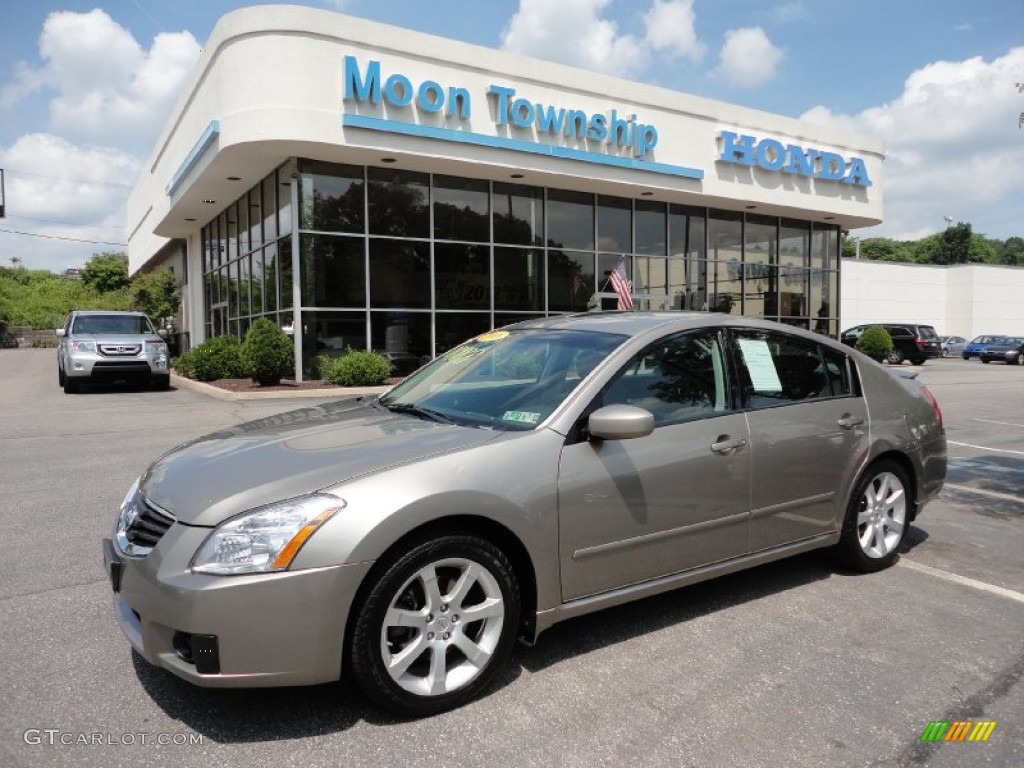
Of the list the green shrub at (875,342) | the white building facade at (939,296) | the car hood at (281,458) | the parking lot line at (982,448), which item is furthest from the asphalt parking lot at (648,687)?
the white building facade at (939,296)

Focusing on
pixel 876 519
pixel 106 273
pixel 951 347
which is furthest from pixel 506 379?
pixel 106 273

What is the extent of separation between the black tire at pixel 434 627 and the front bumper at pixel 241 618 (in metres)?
0.09

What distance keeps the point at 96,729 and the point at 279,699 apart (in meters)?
0.63

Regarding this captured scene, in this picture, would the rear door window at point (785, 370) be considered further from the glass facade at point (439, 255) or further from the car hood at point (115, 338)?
the car hood at point (115, 338)

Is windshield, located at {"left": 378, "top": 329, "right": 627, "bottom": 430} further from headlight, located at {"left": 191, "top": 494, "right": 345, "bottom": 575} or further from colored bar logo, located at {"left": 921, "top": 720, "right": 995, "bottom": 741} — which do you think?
colored bar logo, located at {"left": 921, "top": 720, "right": 995, "bottom": 741}

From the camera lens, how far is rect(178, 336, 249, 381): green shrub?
1725 centimetres

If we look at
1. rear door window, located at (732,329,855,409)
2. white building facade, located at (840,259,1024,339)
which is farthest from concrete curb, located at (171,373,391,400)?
white building facade, located at (840,259,1024,339)

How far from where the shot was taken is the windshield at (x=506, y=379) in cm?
339

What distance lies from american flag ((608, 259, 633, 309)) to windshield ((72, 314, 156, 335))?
11487 mm

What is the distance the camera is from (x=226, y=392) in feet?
46.9

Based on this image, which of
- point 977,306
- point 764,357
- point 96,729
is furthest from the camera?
point 977,306

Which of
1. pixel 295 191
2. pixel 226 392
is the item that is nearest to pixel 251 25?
pixel 295 191

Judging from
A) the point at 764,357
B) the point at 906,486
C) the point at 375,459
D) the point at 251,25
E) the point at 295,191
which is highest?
the point at 251,25

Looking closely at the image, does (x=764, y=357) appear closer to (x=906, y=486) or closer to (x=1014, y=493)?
(x=906, y=486)
